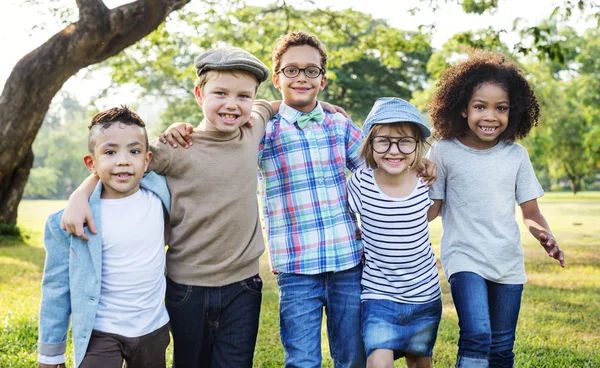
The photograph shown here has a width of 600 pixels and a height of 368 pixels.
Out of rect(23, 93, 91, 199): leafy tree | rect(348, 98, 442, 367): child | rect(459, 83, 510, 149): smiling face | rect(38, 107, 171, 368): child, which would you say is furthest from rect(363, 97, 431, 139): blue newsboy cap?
rect(23, 93, 91, 199): leafy tree

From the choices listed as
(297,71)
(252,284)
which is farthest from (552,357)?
(297,71)

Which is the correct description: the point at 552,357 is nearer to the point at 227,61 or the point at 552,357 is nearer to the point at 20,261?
the point at 227,61

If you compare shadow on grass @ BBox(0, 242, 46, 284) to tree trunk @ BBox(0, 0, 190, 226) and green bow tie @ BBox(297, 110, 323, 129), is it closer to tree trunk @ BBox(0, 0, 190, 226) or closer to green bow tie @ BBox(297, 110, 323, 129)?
tree trunk @ BBox(0, 0, 190, 226)

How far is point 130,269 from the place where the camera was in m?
2.73

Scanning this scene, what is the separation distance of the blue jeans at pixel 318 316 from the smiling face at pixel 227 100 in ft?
2.72

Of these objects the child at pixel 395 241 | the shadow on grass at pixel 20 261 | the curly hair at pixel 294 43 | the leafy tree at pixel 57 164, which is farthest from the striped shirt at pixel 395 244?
the leafy tree at pixel 57 164

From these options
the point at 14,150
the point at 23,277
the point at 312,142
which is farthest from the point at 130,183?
the point at 14,150

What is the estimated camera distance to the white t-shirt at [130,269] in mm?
2699

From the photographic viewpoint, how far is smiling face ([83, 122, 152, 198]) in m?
2.72

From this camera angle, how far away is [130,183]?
2.75 meters

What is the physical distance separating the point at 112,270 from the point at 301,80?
4.39 feet

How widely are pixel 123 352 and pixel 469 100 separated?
2143mm

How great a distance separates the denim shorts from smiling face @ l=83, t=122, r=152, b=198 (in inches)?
51.4

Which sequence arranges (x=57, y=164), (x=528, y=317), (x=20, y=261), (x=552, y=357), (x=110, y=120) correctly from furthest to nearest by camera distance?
(x=57, y=164) → (x=20, y=261) → (x=528, y=317) → (x=552, y=357) → (x=110, y=120)
